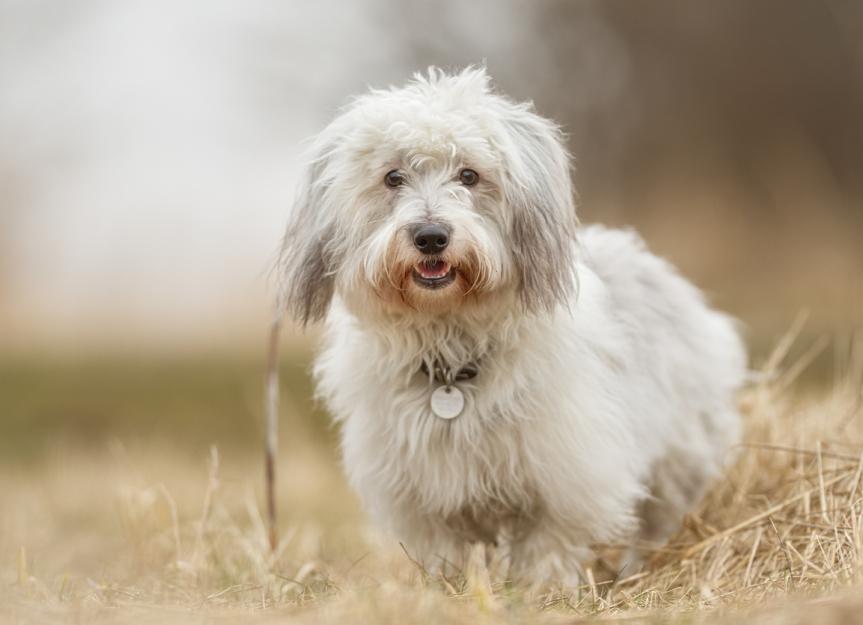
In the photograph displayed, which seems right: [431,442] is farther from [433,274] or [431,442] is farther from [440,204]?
[440,204]

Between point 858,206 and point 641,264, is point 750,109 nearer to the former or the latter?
point 858,206

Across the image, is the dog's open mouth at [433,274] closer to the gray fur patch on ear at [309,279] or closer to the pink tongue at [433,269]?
the pink tongue at [433,269]

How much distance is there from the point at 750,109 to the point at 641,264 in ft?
27.0

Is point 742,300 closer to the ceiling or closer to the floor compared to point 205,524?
→ closer to the ceiling

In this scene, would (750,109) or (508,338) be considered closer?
(508,338)

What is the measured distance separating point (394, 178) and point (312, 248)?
37 cm

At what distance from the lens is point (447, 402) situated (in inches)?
144

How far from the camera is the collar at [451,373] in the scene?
12.1 feet

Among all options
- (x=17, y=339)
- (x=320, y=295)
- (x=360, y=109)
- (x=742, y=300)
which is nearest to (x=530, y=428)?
(x=320, y=295)

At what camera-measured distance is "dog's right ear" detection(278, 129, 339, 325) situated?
3686 millimetres

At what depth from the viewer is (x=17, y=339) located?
10.6 metres

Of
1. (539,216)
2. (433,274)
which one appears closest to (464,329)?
(433,274)

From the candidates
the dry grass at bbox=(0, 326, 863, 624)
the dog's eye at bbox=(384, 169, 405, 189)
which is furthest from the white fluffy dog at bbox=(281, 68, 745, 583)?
the dry grass at bbox=(0, 326, 863, 624)

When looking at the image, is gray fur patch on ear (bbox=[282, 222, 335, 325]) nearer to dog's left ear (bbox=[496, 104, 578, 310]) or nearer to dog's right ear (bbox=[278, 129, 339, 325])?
dog's right ear (bbox=[278, 129, 339, 325])
